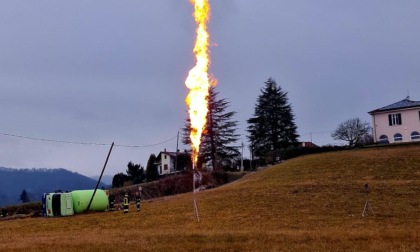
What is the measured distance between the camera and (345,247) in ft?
54.6

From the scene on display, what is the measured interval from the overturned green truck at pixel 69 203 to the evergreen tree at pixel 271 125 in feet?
163

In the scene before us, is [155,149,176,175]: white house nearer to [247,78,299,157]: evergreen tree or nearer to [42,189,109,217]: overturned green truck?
[247,78,299,157]: evergreen tree

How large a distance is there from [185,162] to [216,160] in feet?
45.4

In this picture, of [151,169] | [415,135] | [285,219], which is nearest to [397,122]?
[415,135]

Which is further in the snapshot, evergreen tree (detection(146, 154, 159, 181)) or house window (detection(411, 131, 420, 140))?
evergreen tree (detection(146, 154, 159, 181))

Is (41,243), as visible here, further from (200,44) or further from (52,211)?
(52,211)

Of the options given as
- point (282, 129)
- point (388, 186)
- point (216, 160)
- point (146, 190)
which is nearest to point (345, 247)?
point (388, 186)

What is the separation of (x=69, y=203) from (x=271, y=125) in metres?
54.8

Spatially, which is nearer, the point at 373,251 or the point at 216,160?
the point at 373,251

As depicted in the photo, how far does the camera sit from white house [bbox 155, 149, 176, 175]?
10875 centimetres

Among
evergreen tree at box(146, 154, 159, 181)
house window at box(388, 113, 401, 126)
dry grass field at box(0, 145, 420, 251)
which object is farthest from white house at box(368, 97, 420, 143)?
evergreen tree at box(146, 154, 159, 181)

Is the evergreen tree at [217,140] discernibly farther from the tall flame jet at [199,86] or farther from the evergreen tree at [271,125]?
the tall flame jet at [199,86]

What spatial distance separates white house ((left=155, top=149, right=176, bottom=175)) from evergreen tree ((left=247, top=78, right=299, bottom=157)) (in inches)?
846

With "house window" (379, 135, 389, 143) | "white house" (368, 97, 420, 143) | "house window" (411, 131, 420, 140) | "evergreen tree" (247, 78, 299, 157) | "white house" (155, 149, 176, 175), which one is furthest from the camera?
"white house" (155, 149, 176, 175)
